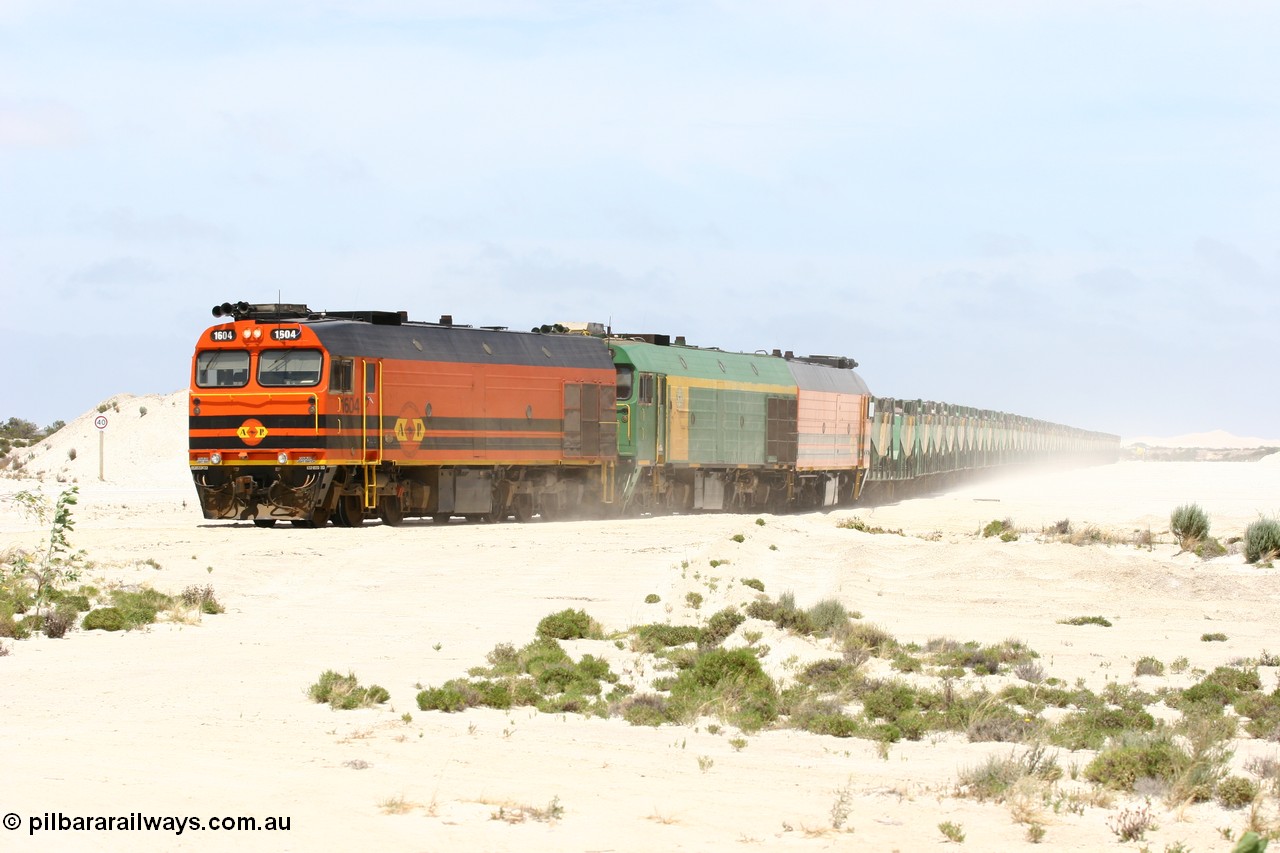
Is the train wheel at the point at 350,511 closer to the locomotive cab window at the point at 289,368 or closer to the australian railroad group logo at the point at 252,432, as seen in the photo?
the australian railroad group logo at the point at 252,432

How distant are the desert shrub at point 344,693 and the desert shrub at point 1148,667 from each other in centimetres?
975

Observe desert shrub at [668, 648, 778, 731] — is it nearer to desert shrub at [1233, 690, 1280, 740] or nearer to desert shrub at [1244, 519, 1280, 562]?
desert shrub at [1233, 690, 1280, 740]

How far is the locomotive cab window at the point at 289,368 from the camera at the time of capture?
30.9m

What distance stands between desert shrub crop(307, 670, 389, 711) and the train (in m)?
14.0

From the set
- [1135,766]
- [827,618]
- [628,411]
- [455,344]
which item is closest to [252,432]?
[455,344]

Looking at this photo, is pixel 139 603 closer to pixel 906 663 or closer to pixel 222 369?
pixel 222 369

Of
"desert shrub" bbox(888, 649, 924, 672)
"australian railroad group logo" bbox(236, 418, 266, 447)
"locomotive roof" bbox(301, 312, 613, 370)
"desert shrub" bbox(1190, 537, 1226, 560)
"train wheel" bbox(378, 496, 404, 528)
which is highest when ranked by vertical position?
"locomotive roof" bbox(301, 312, 613, 370)

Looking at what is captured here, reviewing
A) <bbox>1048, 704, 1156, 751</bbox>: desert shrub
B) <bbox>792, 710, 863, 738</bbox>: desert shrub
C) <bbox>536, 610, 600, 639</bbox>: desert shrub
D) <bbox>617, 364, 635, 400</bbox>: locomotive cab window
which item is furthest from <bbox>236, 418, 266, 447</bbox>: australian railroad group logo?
<bbox>1048, 704, 1156, 751</bbox>: desert shrub

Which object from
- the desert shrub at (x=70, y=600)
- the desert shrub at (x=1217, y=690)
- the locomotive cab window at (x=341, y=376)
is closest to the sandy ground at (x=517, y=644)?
the desert shrub at (x=1217, y=690)

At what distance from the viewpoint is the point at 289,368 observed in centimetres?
3105

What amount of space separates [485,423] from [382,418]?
361 centimetres

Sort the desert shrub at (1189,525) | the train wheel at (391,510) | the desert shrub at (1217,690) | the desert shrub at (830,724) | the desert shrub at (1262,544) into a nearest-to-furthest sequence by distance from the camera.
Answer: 1. the desert shrub at (830,724)
2. the desert shrub at (1217,690)
3. the desert shrub at (1262,544)
4. the train wheel at (391,510)
5. the desert shrub at (1189,525)

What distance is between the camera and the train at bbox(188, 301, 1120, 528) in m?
31.1

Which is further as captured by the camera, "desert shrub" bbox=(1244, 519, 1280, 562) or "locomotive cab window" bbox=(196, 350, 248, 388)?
"desert shrub" bbox=(1244, 519, 1280, 562)
